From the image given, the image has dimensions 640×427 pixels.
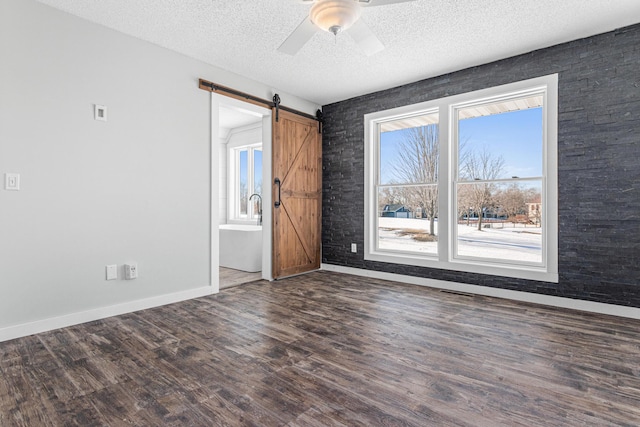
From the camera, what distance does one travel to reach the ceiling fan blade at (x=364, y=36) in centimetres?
247

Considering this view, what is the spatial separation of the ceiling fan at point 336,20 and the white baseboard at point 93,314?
8.89 ft

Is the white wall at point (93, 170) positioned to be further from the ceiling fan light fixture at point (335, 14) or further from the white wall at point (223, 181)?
the white wall at point (223, 181)

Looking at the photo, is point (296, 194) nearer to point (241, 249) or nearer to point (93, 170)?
point (241, 249)

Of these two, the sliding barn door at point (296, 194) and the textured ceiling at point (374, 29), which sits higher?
the textured ceiling at point (374, 29)

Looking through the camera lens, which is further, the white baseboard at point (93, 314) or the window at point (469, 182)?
the window at point (469, 182)

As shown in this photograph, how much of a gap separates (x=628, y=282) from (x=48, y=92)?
5.31 meters

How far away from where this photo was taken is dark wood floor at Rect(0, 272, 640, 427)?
162 cm

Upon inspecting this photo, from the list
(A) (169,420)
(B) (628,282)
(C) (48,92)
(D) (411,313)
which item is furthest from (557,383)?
(C) (48,92)

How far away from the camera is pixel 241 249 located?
5.27 meters

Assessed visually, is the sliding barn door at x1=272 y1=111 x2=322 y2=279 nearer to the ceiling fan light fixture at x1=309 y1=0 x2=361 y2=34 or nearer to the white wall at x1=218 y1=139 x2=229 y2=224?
the ceiling fan light fixture at x1=309 y1=0 x2=361 y2=34

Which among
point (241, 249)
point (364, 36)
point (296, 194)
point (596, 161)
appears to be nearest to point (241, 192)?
point (241, 249)

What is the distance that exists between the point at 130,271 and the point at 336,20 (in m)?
2.84

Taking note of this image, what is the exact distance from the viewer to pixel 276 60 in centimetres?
373

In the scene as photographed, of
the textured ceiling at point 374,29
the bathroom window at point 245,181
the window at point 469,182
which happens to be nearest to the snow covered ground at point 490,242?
the window at point 469,182
